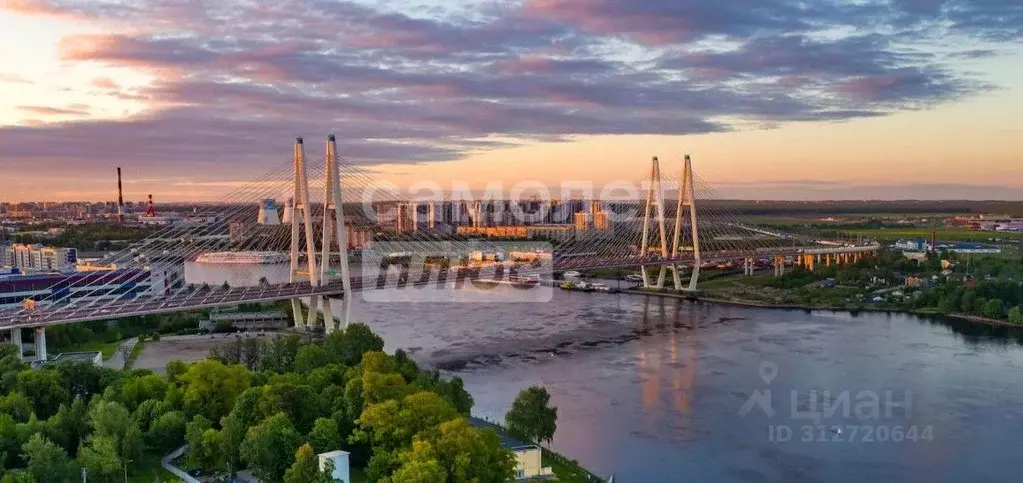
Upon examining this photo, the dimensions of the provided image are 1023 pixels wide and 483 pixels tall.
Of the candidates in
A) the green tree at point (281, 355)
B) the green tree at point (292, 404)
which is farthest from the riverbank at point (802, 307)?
the green tree at point (292, 404)

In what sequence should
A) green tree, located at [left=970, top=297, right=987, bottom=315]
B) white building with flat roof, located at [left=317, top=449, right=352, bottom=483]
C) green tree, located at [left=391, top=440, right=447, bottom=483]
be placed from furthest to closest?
green tree, located at [left=970, top=297, right=987, bottom=315] → white building with flat roof, located at [left=317, top=449, right=352, bottom=483] → green tree, located at [left=391, top=440, right=447, bottom=483]

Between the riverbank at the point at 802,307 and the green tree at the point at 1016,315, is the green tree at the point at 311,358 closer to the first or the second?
the riverbank at the point at 802,307

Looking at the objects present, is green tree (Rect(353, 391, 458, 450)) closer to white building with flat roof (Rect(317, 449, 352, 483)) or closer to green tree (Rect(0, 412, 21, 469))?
white building with flat roof (Rect(317, 449, 352, 483))

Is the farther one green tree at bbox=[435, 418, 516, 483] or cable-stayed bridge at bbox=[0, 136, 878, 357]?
cable-stayed bridge at bbox=[0, 136, 878, 357]

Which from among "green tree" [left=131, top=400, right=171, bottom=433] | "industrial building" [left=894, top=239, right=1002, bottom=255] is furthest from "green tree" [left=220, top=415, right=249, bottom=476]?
"industrial building" [left=894, top=239, right=1002, bottom=255]

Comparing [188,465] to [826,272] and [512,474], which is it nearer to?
[512,474]

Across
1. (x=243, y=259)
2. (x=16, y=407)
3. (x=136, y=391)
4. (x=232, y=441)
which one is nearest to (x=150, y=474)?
(x=232, y=441)

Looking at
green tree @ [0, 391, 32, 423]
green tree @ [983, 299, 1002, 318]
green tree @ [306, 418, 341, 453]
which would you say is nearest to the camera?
green tree @ [306, 418, 341, 453]

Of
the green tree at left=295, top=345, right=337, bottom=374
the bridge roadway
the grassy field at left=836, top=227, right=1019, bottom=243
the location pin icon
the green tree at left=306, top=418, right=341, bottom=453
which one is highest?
the bridge roadway
